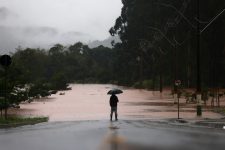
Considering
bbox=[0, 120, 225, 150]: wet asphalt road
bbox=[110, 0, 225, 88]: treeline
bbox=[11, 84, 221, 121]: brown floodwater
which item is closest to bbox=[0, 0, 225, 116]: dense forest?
bbox=[110, 0, 225, 88]: treeline

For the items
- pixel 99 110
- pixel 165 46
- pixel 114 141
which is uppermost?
pixel 165 46

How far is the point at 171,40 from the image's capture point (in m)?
107

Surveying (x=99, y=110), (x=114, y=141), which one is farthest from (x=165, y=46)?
(x=114, y=141)

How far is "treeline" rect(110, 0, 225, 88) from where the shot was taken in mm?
93875

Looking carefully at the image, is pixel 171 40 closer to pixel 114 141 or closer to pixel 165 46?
pixel 165 46

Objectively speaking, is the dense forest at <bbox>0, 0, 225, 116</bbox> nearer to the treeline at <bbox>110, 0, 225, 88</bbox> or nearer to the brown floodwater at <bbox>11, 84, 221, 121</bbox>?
the treeline at <bbox>110, 0, 225, 88</bbox>

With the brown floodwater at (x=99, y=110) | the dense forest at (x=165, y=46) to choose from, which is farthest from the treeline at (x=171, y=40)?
the brown floodwater at (x=99, y=110)

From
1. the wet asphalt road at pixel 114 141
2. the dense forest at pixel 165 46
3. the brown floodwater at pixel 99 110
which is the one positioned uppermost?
the dense forest at pixel 165 46

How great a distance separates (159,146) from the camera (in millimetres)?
17359

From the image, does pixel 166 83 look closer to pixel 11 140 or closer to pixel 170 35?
pixel 170 35

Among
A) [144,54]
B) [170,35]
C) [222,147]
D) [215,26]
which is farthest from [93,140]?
[144,54]

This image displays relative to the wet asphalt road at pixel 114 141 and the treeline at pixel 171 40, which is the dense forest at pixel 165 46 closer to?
the treeline at pixel 171 40

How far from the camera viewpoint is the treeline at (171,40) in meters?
93.9

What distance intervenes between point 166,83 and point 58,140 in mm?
106879
